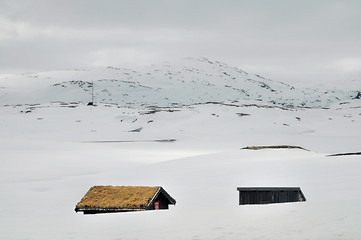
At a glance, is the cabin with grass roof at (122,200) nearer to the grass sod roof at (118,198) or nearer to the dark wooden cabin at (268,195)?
the grass sod roof at (118,198)

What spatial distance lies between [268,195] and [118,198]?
6.82m

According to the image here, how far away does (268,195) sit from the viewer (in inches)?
815

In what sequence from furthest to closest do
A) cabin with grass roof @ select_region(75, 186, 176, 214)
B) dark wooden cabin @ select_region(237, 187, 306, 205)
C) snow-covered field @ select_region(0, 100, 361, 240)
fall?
dark wooden cabin @ select_region(237, 187, 306, 205) < cabin with grass roof @ select_region(75, 186, 176, 214) < snow-covered field @ select_region(0, 100, 361, 240)

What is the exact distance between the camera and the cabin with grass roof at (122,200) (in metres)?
18.9

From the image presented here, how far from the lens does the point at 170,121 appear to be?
8375 centimetres

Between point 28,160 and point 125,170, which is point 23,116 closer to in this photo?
point 28,160

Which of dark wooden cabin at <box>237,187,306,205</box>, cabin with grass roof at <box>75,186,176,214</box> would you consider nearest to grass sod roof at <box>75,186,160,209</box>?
cabin with grass roof at <box>75,186,176,214</box>

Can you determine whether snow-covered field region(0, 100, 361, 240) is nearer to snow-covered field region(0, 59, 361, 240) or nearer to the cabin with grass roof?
snow-covered field region(0, 59, 361, 240)

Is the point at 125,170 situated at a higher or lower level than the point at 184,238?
lower

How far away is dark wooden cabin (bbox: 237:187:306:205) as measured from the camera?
2064 centimetres

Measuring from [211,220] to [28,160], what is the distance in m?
35.3

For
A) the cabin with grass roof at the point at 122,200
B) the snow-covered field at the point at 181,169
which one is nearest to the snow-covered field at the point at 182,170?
the snow-covered field at the point at 181,169

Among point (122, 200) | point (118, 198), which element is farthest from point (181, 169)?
point (122, 200)

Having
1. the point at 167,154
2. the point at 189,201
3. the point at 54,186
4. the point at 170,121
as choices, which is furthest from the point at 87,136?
the point at 189,201
